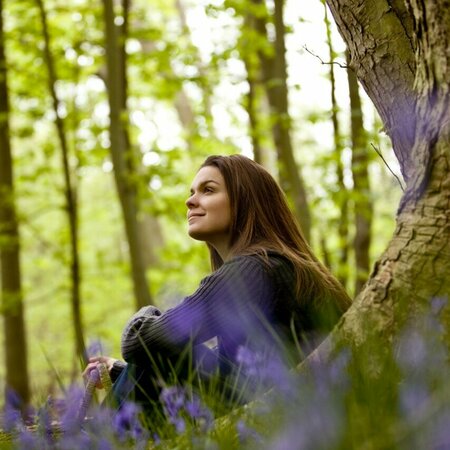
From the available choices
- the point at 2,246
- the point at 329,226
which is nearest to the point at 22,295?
the point at 2,246

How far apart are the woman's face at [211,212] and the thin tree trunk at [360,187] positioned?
3843 mm

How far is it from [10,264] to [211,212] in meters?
7.86

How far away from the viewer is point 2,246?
1045 cm

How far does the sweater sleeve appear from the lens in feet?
10.1

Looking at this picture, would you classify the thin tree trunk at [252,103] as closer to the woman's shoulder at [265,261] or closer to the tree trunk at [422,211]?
the woman's shoulder at [265,261]

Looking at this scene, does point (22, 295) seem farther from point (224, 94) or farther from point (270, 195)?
point (270, 195)

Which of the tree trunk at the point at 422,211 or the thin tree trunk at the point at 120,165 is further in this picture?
the thin tree trunk at the point at 120,165

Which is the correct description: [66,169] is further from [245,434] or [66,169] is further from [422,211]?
[245,434]

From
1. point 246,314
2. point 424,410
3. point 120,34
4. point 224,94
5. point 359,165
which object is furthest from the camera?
point 224,94

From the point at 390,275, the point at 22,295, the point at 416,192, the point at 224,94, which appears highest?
the point at 224,94

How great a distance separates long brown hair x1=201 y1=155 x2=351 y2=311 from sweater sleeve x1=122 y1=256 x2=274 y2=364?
187 mm

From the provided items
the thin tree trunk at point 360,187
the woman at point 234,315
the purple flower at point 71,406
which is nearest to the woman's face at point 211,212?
the woman at point 234,315

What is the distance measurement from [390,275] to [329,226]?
6.96 meters

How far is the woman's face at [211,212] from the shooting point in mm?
3605
